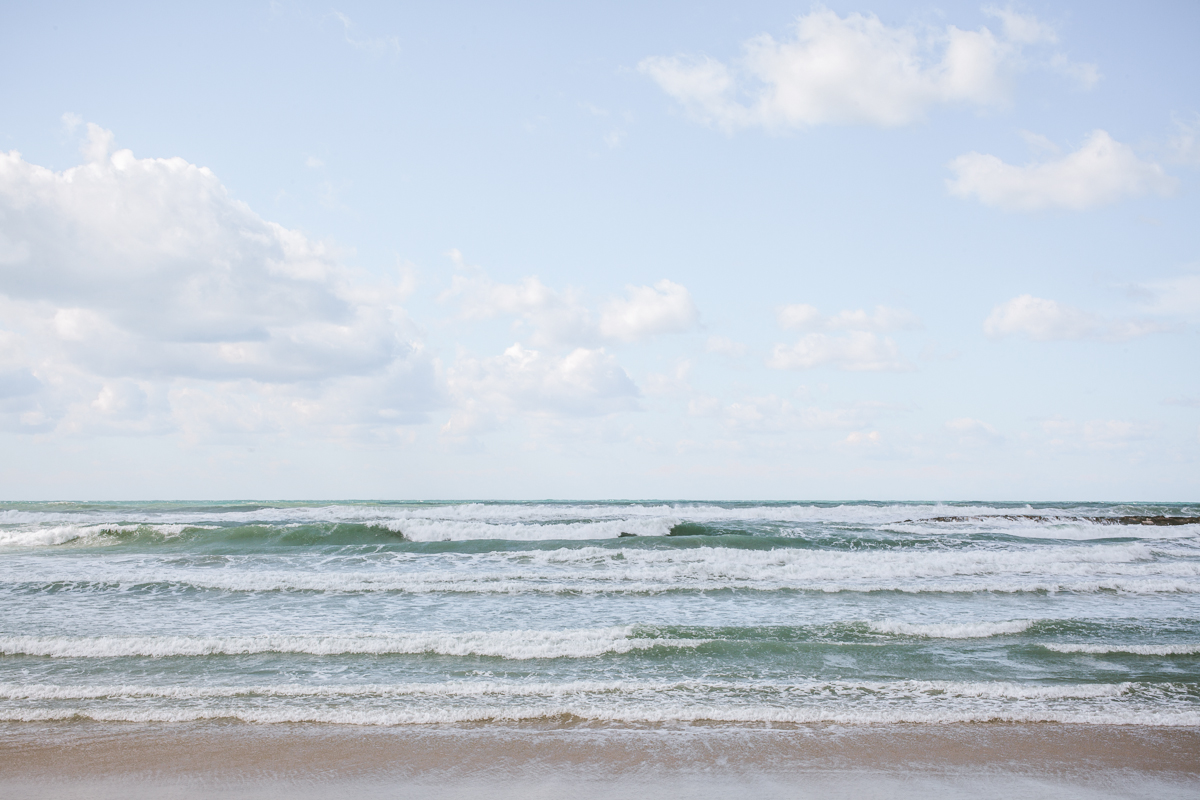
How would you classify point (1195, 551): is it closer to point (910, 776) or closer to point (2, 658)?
point (910, 776)

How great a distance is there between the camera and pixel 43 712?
6320 mm

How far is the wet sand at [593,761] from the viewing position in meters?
4.91

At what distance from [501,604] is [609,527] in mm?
12843

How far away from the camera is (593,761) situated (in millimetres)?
5344

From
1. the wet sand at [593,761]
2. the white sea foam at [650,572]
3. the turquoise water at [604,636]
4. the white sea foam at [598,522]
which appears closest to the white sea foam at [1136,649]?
the turquoise water at [604,636]

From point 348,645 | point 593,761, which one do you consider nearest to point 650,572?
point 348,645

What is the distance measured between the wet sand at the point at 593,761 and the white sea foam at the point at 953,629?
3.21 meters

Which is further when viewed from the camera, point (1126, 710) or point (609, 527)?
point (609, 527)

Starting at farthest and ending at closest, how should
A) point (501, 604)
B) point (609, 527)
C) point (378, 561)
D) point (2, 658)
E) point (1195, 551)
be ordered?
point (609, 527) → point (1195, 551) → point (378, 561) → point (501, 604) → point (2, 658)

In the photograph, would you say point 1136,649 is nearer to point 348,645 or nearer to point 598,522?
point 348,645

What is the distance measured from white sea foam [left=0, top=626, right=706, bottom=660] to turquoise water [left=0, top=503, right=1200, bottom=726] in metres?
0.04

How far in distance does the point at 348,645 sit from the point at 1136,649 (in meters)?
10.8

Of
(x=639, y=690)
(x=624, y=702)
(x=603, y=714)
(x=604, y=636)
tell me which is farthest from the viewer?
(x=604, y=636)

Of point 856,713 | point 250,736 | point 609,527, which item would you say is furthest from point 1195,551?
point 250,736
